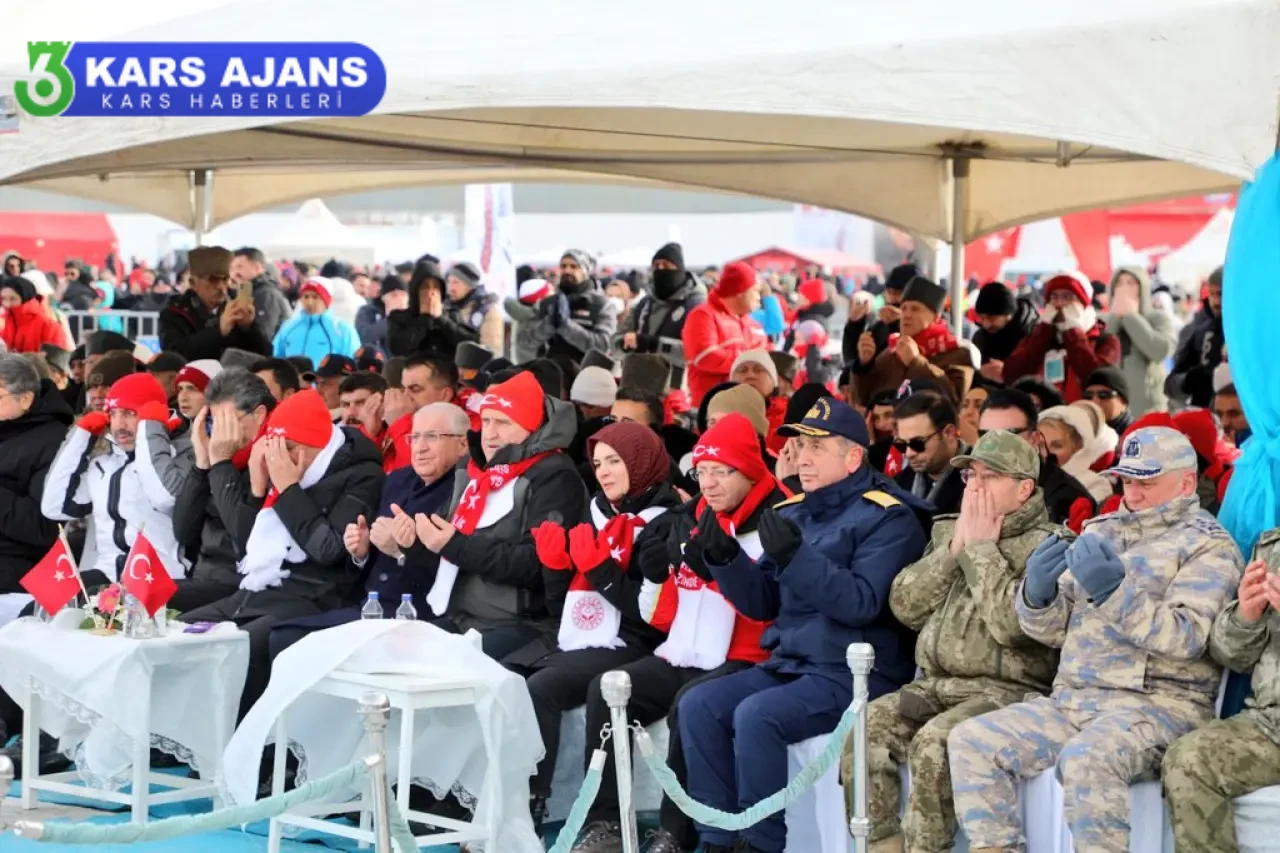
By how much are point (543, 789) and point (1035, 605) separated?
182 cm

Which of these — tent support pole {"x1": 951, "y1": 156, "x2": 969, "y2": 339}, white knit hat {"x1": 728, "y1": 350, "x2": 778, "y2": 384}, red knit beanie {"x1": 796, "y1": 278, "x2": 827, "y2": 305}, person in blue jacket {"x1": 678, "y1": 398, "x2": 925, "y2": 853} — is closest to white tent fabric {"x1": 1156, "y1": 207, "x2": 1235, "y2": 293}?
red knit beanie {"x1": 796, "y1": 278, "x2": 827, "y2": 305}

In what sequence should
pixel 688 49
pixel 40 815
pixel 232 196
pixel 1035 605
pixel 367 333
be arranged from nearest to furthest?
pixel 1035 605 < pixel 688 49 < pixel 40 815 < pixel 232 196 < pixel 367 333

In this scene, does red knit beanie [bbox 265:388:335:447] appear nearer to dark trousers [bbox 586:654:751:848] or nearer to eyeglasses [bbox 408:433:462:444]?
eyeglasses [bbox 408:433:462:444]

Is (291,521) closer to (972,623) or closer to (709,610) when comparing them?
(709,610)

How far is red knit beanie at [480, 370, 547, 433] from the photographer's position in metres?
6.39

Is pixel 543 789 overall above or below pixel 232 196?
below

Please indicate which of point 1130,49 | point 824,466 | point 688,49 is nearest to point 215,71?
point 688,49

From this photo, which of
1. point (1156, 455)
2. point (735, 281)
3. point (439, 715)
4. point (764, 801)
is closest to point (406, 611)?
point (439, 715)

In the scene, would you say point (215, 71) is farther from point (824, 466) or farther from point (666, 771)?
point (666, 771)

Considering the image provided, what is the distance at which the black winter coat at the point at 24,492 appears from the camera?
→ 753 centimetres

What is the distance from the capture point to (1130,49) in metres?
5.41

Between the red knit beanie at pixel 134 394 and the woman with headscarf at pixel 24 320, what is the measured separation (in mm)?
6386

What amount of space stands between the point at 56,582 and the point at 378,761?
2814 millimetres

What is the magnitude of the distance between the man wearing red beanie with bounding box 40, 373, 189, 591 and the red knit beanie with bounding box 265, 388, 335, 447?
0.82 meters
